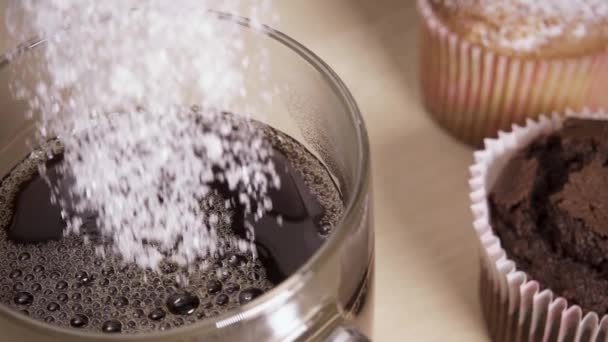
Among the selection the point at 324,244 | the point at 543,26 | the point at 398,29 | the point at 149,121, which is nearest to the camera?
the point at 324,244

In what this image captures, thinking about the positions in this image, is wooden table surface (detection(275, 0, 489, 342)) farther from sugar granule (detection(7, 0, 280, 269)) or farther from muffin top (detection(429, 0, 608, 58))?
sugar granule (detection(7, 0, 280, 269))

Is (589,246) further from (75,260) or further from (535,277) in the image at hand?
(75,260)

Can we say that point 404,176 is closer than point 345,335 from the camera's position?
No

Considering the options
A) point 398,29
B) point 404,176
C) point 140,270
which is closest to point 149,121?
point 140,270

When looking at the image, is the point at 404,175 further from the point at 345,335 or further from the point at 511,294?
the point at 345,335

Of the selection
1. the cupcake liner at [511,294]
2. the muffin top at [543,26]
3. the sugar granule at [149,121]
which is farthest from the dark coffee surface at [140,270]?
the muffin top at [543,26]

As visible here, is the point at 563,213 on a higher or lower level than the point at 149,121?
lower

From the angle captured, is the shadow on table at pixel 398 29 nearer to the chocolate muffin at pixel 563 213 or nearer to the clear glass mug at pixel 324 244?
the chocolate muffin at pixel 563 213
